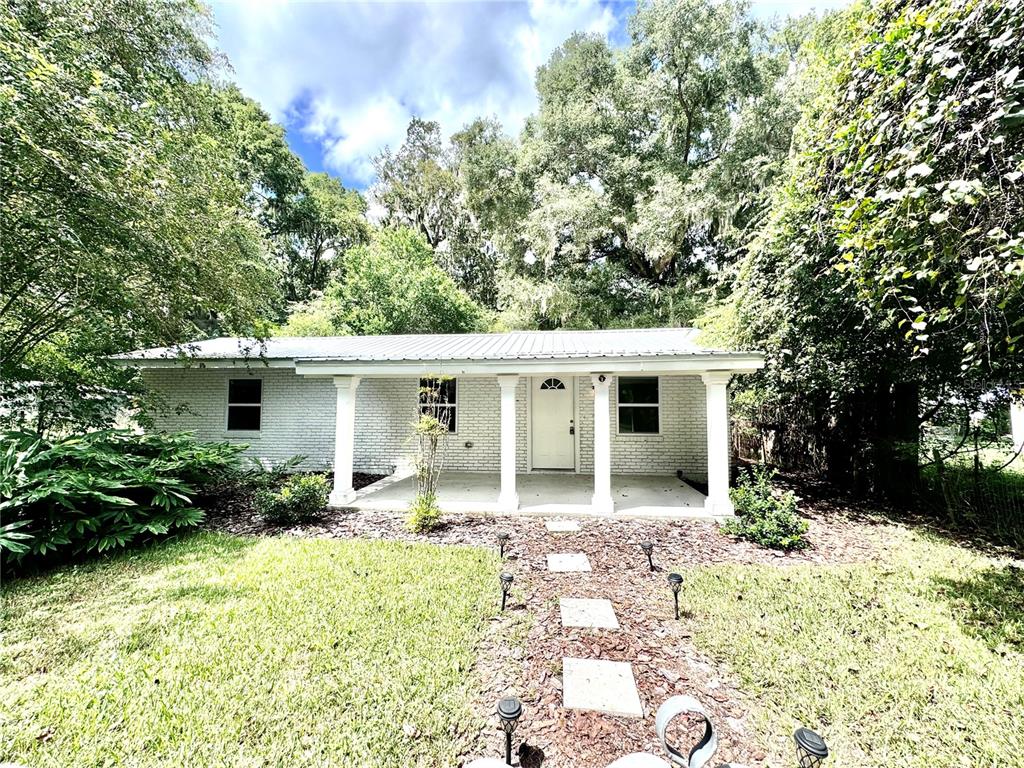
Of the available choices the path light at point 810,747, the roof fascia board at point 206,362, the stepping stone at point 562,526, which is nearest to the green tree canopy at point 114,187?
the roof fascia board at point 206,362

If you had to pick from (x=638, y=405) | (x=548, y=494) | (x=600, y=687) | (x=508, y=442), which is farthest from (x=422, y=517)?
(x=638, y=405)

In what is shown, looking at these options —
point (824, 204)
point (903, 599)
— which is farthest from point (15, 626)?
point (824, 204)

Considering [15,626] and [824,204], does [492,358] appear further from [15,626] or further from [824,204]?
[15,626]

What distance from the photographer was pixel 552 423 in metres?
9.60

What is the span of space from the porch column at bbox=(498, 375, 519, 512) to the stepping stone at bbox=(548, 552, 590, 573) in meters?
1.80

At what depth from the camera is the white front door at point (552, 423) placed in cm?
955

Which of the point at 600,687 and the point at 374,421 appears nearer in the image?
the point at 600,687

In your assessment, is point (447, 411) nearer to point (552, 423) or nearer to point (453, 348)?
point (453, 348)

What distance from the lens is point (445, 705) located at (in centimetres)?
251

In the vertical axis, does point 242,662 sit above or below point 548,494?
below

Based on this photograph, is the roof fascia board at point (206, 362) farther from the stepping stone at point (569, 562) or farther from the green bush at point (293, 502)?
the stepping stone at point (569, 562)

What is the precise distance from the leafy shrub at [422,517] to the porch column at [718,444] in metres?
4.18

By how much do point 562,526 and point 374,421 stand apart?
578cm

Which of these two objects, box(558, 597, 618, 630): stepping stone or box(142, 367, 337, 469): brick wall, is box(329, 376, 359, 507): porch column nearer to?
box(142, 367, 337, 469): brick wall
